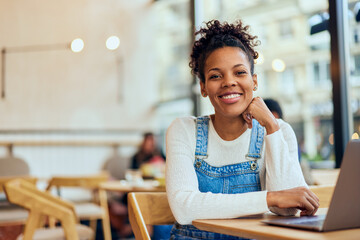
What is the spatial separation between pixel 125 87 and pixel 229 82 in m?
5.51

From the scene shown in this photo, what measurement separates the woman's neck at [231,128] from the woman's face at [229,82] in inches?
1.6

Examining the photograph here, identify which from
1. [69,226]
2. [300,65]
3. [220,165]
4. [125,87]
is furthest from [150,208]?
[125,87]

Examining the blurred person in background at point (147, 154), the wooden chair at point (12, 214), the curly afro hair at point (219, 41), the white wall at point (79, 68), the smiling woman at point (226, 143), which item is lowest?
the wooden chair at point (12, 214)

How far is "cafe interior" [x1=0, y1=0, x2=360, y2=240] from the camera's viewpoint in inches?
154

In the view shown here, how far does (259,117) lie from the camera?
151 cm

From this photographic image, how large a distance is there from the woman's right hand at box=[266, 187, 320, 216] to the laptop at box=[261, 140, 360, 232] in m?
0.17

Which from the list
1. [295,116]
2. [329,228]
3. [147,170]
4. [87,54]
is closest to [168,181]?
[329,228]

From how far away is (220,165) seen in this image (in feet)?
5.08

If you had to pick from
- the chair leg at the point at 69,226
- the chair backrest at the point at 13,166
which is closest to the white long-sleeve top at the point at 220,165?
the chair leg at the point at 69,226

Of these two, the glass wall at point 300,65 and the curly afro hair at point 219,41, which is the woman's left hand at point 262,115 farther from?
the glass wall at point 300,65

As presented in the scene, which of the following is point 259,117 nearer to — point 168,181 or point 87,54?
point 168,181

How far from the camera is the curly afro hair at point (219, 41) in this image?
1.63 metres

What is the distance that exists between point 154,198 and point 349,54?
9.35 ft

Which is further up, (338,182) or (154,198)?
(338,182)
